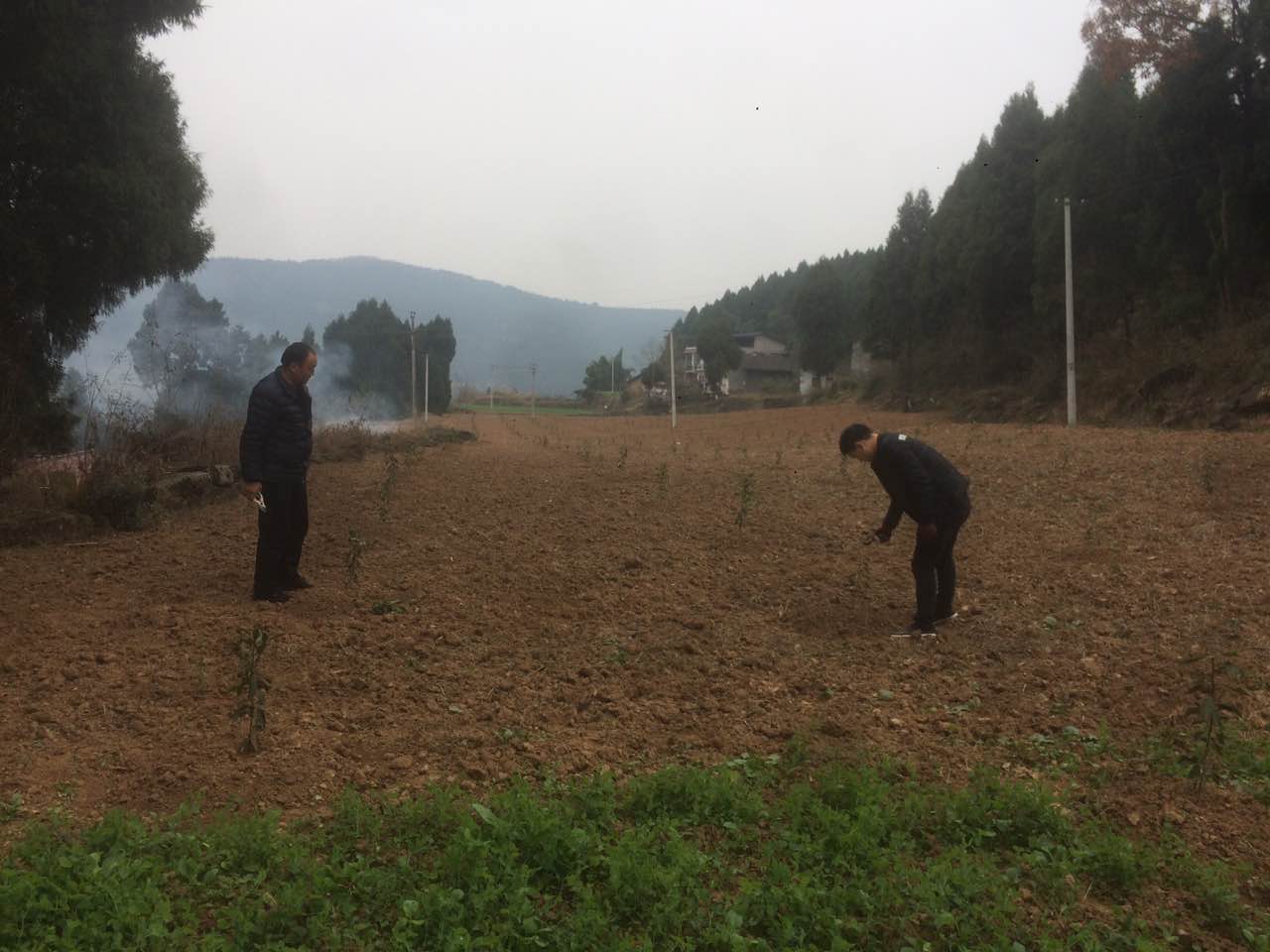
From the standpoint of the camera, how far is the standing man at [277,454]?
18.4 ft

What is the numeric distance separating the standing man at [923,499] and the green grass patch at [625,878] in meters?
2.08

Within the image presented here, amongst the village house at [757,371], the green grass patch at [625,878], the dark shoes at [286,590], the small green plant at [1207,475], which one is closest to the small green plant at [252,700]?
the green grass patch at [625,878]

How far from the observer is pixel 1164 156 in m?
20.1

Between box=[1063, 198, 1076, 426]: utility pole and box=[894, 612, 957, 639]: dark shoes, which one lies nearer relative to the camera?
box=[894, 612, 957, 639]: dark shoes

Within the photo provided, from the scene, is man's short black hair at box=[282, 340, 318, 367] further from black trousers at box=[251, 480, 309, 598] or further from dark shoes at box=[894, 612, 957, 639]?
dark shoes at box=[894, 612, 957, 639]

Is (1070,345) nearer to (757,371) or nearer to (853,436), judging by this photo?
(853,436)

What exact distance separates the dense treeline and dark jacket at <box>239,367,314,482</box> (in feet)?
59.1

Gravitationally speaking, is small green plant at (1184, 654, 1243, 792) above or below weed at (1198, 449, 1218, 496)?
below

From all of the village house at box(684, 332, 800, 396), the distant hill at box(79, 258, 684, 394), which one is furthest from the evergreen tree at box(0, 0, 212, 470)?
the village house at box(684, 332, 800, 396)

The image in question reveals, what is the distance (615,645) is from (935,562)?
1.82m

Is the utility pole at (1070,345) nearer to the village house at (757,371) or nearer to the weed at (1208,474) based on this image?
the weed at (1208,474)

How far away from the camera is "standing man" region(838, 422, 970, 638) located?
17.8ft

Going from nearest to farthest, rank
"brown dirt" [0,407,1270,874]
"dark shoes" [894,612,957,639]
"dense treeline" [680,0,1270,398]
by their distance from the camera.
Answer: "brown dirt" [0,407,1270,874] → "dark shoes" [894,612,957,639] → "dense treeline" [680,0,1270,398]

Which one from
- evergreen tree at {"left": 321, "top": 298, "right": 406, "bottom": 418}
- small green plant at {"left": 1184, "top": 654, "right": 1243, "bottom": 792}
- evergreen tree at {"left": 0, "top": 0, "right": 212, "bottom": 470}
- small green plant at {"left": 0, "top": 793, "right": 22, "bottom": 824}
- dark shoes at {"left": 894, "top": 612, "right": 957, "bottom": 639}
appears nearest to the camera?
small green plant at {"left": 0, "top": 793, "right": 22, "bottom": 824}
